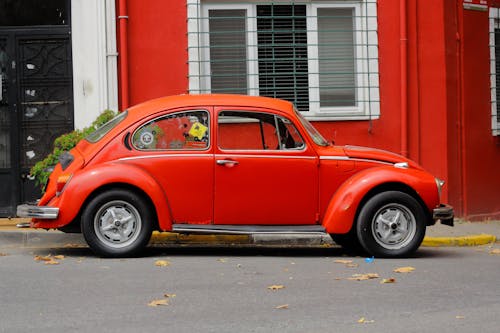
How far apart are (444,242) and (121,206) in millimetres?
4269

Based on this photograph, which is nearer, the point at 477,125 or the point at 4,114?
the point at 4,114

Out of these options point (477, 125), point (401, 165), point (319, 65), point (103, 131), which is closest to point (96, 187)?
point (103, 131)

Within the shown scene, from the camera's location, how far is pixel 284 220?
10469 millimetres

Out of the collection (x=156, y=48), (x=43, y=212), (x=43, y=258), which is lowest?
(x=43, y=258)

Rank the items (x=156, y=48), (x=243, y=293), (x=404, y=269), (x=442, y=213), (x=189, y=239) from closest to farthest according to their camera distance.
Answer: (x=243, y=293)
(x=404, y=269)
(x=442, y=213)
(x=189, y=239)
(x=156, y=48)

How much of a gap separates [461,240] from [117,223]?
4546 millimetres

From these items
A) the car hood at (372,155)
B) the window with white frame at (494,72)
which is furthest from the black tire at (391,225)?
the window with white frame at (494,72)

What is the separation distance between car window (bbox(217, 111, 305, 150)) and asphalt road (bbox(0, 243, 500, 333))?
1183 millimetres

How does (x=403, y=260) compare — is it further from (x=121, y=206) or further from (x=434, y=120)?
(x=434, y=120)

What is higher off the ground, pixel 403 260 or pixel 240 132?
pixel 240 132

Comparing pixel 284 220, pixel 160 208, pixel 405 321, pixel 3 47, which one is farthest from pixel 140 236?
pixel 3 47

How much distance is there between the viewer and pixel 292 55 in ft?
48.2

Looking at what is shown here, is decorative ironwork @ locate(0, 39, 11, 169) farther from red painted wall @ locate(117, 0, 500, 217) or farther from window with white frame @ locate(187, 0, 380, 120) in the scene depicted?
window with white frame @ locate(187, 0, 380, 120)

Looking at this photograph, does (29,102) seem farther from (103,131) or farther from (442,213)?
(442,213)
